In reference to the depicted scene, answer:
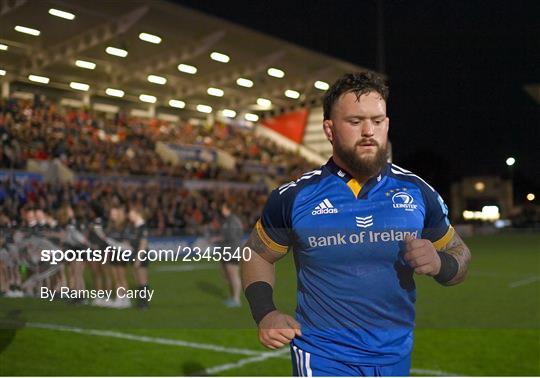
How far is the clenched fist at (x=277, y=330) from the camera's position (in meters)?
2.01

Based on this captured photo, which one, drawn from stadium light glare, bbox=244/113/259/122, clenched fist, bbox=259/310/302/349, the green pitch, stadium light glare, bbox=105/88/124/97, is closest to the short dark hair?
clenched fist, bbox=259/310/302/349

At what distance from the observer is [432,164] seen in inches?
206

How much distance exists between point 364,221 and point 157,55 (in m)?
17.6

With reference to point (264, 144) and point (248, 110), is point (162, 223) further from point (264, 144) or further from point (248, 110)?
point (264, 144)

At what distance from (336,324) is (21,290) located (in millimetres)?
6096

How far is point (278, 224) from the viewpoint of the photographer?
2422 mm

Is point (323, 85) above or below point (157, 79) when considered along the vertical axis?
above

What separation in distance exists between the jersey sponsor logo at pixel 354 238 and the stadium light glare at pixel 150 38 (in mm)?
16871

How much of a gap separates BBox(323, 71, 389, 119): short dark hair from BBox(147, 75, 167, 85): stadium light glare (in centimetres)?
1812

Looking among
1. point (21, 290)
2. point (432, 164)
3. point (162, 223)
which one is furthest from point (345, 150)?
point (162, 223)

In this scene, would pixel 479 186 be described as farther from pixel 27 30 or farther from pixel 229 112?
pixel 27 30

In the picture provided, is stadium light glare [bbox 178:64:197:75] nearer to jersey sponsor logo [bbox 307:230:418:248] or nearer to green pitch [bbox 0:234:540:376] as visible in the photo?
green pitch [bbox 0:234:540:376]

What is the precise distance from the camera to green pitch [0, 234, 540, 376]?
531cm

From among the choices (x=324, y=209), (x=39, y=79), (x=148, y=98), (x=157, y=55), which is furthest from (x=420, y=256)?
(x=148, y=98)
